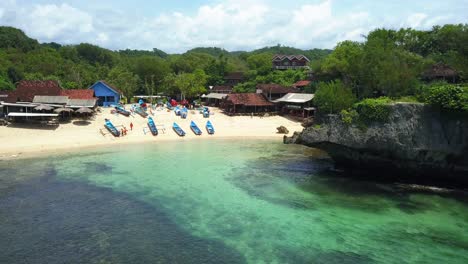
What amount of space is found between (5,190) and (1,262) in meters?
11.4

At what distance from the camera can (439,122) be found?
25.8 meters

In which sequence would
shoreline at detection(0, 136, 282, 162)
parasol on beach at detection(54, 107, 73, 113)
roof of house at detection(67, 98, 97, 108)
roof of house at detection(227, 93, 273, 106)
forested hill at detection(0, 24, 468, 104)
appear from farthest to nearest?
roof of house at detection(227, 93, 273, 106) < roof of house at detection(67, 98, 97, 108) < parasol on beach at detection(54, 107, 73, 113) < shoreline at detection(0, 136, 282, 162) < forested hill at detection(0, 24, 468, 104)

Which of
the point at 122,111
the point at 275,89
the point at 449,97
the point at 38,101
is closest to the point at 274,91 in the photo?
the point at 275,89

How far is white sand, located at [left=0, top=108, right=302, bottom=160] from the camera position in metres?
39.7

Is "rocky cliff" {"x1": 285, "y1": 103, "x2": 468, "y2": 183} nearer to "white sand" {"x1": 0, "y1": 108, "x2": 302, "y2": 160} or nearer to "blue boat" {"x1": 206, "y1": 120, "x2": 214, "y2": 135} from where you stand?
"white sand" {"x1": 0, "y1": 108, "x2": 302, "y2": 160}

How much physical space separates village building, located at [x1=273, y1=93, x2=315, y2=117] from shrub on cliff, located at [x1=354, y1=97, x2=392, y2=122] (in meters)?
29.4

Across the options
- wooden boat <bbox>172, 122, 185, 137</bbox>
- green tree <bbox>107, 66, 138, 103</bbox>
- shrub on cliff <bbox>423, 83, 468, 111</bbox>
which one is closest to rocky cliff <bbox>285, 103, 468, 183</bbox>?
shrub on cliff <bbox>423, 83, 468, 111</bbox>

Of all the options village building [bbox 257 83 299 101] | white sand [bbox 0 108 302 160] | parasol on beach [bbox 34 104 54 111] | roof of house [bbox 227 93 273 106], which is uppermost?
village building [bbox 257 83 299 101]

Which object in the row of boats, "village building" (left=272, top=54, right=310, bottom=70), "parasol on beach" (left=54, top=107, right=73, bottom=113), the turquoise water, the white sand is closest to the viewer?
the turquoise water

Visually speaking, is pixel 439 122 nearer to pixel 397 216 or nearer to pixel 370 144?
pixel 370 144

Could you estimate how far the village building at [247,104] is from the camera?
61619mm

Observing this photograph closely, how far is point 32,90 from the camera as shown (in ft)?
172

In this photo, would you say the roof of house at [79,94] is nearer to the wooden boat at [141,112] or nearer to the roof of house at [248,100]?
the wooden boat at [141,112]

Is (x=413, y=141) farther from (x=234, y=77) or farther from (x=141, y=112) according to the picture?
(x=234, y=77)
